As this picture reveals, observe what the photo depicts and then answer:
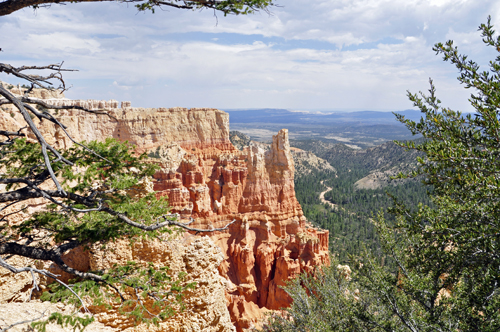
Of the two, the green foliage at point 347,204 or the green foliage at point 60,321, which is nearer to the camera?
the green foliage at point 60,321

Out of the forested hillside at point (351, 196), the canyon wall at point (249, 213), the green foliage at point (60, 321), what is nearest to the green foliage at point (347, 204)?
the forested hillside at point (351, 196)

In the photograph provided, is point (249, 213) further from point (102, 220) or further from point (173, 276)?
point (102, 220)

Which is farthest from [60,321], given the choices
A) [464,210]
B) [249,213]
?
[249,213]

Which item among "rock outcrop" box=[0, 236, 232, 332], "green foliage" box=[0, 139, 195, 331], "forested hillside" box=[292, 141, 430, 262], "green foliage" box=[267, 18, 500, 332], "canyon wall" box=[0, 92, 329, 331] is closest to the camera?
"green foliage" box=[267, 18, 500, 332]

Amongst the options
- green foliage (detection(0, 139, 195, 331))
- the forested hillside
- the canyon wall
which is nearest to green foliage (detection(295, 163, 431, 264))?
the forested hillside

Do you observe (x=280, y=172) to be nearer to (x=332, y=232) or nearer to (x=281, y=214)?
(x=281, y=214)

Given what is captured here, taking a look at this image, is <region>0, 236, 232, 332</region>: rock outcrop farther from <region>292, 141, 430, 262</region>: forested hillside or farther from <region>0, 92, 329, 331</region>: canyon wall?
<region>0, 92, 329, 331</region>: canyon wall

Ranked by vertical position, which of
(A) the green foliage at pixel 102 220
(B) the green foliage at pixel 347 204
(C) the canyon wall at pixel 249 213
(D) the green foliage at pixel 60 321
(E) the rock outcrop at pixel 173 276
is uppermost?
(A) the green foliage at pixel 102 220

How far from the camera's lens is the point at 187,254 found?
916 centimetres

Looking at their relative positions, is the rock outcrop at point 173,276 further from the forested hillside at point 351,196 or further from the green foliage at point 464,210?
the forested hillside at point 351,196

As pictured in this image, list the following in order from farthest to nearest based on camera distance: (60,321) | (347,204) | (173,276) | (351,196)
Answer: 1. (351,196)
2. (347,204)
3. (173,276)
4. (60,321)

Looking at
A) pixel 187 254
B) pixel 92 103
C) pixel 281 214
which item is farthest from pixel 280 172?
pixel 92 103

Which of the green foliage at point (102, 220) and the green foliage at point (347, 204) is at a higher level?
the green foliage at point (102, 220)

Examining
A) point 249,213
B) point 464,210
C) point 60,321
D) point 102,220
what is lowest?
point 249,213
